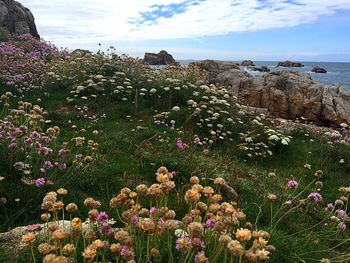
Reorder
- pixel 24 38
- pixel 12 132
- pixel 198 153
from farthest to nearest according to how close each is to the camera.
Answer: pixel 24 38
pixel 198 153
pixel 12 132

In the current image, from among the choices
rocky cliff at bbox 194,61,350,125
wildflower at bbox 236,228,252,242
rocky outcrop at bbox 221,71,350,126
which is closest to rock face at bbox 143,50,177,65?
rocky cliff at bbox 194,61,350,125

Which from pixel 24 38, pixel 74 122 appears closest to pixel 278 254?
pixel 74 122

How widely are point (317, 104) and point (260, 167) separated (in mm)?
15695

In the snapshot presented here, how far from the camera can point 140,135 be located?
9219 mm

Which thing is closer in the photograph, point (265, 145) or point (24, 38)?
point (265, 145)

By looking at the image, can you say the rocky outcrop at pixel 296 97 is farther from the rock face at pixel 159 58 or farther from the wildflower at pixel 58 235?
the rock face at pixel 159 58

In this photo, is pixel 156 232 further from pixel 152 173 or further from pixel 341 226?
pixel 152 173

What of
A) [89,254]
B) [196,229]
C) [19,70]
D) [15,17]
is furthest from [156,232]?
[15,17]

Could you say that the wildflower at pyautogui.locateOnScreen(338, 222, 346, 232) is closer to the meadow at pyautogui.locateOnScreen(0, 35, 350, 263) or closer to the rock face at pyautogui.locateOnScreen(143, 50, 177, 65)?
the meadow at pyautogui.locateOnScreen(0, 35, 350, 263)

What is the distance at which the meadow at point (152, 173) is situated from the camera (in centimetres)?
285

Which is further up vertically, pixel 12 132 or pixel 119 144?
pixel 12 132

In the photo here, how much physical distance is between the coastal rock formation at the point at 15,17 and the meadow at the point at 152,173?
60.9ft

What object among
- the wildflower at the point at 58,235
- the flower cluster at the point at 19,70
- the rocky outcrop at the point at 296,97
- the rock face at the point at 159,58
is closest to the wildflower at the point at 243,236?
the wildflower at the point at 58,235

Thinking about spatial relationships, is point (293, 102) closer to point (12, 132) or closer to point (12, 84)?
point (12, 84)
